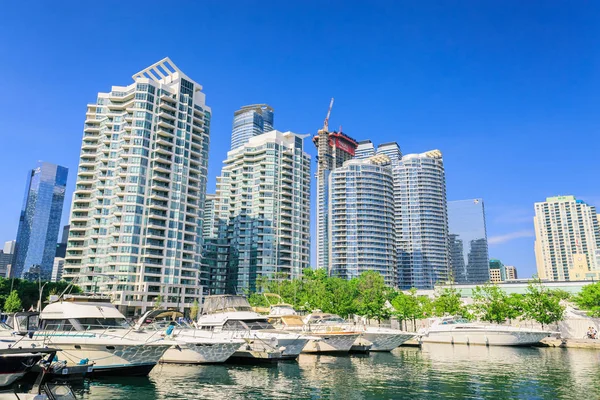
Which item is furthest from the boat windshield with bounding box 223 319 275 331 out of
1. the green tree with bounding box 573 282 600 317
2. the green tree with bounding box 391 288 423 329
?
the green tree with bounding box 573 282 600 317

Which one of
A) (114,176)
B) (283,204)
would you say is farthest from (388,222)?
(114,176)

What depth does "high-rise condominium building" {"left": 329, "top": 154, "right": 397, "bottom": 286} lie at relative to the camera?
173875 millimetres

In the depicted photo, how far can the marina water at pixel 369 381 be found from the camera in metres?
23.4

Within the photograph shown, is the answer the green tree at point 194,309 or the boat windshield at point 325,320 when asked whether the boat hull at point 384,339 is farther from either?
the green tree at point 194,309

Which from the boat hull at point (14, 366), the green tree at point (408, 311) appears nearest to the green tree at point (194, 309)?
the green tree at point (408, 311)

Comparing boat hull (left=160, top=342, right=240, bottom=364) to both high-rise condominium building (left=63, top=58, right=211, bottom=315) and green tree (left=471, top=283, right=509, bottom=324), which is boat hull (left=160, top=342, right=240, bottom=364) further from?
high-rise condominium building (left=63, top=58, right=211, bottom=315)

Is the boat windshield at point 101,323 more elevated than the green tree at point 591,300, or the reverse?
the green tree at point 591,300

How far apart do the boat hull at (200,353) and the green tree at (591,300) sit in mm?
49945

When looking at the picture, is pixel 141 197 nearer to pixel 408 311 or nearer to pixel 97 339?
pixel 408 311

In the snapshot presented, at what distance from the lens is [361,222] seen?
175750 mm

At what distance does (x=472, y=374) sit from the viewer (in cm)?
3083

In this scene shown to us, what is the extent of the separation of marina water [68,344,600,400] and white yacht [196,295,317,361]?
128 cm

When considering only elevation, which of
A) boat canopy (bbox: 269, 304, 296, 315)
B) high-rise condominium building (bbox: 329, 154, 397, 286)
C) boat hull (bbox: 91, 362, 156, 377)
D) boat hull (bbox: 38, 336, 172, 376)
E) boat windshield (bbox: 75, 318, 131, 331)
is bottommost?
boat hull (bbox: 91, 362, 156, 377)

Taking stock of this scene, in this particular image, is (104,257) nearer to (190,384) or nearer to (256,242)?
(256,242)
